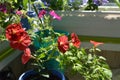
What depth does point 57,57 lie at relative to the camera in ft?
3.91

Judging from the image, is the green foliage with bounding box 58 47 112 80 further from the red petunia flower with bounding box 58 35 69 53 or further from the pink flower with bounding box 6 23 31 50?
the pink flower with bounding box 6 23 31 50

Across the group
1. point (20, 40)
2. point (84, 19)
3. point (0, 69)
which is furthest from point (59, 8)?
point (20, 40)

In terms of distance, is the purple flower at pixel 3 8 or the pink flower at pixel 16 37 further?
the purple flower at pixel 3 8

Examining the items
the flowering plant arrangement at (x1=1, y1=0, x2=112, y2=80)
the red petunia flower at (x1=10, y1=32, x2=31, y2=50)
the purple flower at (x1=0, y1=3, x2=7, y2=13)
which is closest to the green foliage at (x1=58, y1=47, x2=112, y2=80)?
the flowering plant arrangement at (x1=1, y1=0, x2=112, y2=80)

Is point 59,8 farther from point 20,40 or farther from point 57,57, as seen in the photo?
point 20,40

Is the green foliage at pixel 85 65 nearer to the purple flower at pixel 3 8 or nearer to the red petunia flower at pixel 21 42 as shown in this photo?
the red petunia flower at pixel 21 42

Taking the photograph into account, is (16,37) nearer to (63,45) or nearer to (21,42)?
(21,42)

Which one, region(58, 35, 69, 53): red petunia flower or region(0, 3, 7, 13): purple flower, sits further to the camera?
region(0, 3, 7, 13): purple flower

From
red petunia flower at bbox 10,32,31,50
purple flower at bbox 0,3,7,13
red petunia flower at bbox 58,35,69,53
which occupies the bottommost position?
red petunia flower at bbox 58,35,69,53

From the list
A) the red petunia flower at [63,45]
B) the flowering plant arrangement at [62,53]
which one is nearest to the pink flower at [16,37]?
the flowering plant arrangement at [62,53]

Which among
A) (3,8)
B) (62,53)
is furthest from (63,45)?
(3,8)

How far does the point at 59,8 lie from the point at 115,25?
15.8 inches

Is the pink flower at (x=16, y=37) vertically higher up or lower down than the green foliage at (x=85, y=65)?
higher up

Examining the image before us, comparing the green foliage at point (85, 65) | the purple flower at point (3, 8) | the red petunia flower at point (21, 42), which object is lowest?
the green foliage at point (85, 65)
